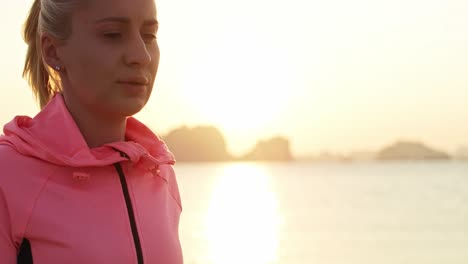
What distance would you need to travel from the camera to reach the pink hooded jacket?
198 cm

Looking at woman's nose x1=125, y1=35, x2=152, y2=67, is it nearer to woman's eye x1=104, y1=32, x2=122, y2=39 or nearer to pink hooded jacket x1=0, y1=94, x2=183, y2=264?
woman's eye x1=104, y1=32, x2=122, y2=39

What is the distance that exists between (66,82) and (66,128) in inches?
6.1

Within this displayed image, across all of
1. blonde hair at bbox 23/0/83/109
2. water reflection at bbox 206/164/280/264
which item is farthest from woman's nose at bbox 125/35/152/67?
water reflection at bbox 206/164/280/264

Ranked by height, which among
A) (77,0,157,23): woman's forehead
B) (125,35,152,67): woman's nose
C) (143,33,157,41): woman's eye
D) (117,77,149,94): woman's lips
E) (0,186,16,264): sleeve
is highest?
(77,0,157,23): woman's forehead

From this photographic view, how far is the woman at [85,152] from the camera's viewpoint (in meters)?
1.99

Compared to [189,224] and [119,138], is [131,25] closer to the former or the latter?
[119,138]

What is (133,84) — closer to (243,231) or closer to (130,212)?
(130,212)

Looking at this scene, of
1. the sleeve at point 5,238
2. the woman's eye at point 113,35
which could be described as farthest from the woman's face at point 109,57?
the sleeve at point 5,238

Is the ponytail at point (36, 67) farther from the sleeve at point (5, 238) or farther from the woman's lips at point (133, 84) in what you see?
the sleeve at point (5, 238)

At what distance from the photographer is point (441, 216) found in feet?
120

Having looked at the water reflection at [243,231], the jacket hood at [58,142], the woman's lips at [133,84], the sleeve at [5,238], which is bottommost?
the water reflection at [243,231]

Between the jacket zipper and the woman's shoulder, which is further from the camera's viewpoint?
the jacket zipper

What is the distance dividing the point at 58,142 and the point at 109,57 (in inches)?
10.7

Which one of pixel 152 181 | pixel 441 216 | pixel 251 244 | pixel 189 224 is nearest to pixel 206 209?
pixel 189 224
